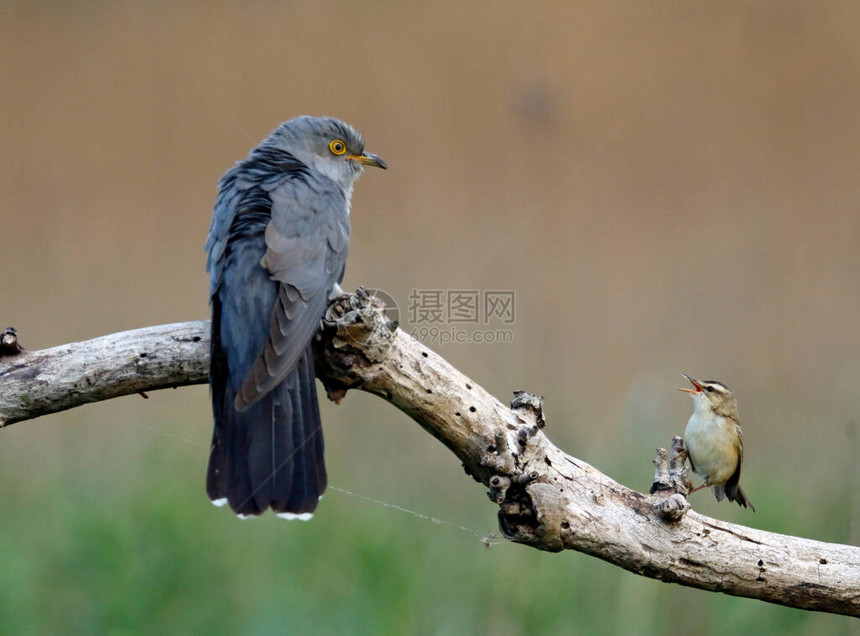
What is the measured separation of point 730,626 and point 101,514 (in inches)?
96.7

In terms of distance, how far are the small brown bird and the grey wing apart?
123cm

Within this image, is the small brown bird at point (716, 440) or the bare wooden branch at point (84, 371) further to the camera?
the small brown bird at point (716, 440)

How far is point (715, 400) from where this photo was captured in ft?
9.45

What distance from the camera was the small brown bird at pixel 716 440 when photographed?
277cm

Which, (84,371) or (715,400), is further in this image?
(715,400)

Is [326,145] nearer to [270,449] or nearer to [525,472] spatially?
[270,449]

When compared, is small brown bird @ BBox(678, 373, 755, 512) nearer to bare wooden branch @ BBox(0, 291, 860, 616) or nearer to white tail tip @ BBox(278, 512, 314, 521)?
bare wooden branch @ BBox(0, 291, 860, 616)

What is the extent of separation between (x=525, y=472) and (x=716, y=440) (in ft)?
2.17

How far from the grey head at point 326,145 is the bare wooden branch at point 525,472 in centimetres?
105

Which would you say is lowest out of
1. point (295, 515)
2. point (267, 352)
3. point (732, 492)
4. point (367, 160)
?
point (295, 515)

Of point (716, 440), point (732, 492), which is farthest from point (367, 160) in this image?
point (732, 492)

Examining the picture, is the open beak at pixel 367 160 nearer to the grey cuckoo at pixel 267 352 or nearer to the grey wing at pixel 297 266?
Answer: the grey wing at pixel 297 266

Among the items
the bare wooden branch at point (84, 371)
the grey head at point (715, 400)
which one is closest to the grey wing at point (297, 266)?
the bare wooden branch at point (84, 371)

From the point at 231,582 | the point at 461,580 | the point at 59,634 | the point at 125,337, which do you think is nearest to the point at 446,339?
the point at 461,580
